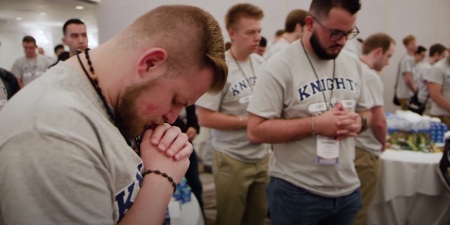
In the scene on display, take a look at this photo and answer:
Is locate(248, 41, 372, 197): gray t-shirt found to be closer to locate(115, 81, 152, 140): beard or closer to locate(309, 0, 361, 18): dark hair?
locate(309, 0, 361, 18): dark hair

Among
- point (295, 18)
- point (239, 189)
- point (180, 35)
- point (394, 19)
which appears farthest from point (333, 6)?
point (394, 19)

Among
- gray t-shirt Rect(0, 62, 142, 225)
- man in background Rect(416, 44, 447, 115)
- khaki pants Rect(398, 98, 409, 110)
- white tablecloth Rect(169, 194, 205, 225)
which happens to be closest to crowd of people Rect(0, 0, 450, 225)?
gray t-shirt Rect(0, 62, 142, 225)

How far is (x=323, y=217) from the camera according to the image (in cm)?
151

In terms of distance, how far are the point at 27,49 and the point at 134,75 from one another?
38.4 inches

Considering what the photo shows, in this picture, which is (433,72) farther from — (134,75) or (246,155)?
(134,75)

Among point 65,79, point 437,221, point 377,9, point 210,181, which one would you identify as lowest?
point 210,181

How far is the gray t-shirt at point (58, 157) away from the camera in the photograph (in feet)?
1.70

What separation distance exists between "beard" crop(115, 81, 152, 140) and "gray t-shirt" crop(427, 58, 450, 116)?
3900 mm

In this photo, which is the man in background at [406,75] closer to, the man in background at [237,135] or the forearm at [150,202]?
the man in background at [237,135]

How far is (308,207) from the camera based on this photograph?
1481 millimetres

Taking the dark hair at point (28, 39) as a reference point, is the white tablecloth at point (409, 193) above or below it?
below

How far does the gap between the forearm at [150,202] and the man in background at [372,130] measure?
6.16 feet

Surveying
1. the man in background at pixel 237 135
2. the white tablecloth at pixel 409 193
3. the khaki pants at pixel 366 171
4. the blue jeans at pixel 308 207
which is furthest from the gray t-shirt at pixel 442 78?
the blue jeans at pixel 308 207

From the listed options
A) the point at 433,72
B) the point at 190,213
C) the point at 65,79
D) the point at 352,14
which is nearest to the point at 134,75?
the point at 65,79
